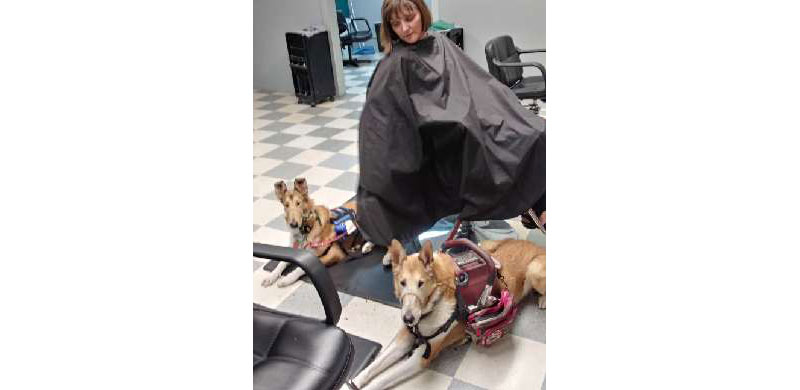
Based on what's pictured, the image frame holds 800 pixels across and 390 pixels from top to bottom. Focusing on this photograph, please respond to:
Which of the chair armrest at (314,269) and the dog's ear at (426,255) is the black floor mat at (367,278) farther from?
the chair armrest at (314,269)

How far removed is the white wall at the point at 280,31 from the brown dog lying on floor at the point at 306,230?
370 cm

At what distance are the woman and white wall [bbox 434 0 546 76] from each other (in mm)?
2988

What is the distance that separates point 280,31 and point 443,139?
15.0ft

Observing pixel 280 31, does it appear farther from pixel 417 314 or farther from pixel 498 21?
pixel 417 314

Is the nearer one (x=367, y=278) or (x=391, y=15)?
(x=391, y=15)

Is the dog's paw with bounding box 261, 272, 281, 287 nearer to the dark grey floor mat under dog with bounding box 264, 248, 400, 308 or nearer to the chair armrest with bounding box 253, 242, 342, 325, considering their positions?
the dark grey floor mat under dog with bounding box 264, 248, 400, 308

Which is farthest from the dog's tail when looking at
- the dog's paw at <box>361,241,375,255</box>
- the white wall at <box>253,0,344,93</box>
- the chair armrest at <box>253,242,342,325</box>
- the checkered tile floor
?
the white wall at <box>253,0,344,93</box>

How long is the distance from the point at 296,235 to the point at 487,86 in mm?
965

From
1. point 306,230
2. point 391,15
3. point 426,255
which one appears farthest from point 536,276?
point 391,15

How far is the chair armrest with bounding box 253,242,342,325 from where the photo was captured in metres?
1.19

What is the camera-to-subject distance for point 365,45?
27.1ft

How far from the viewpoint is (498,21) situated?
5062mm
